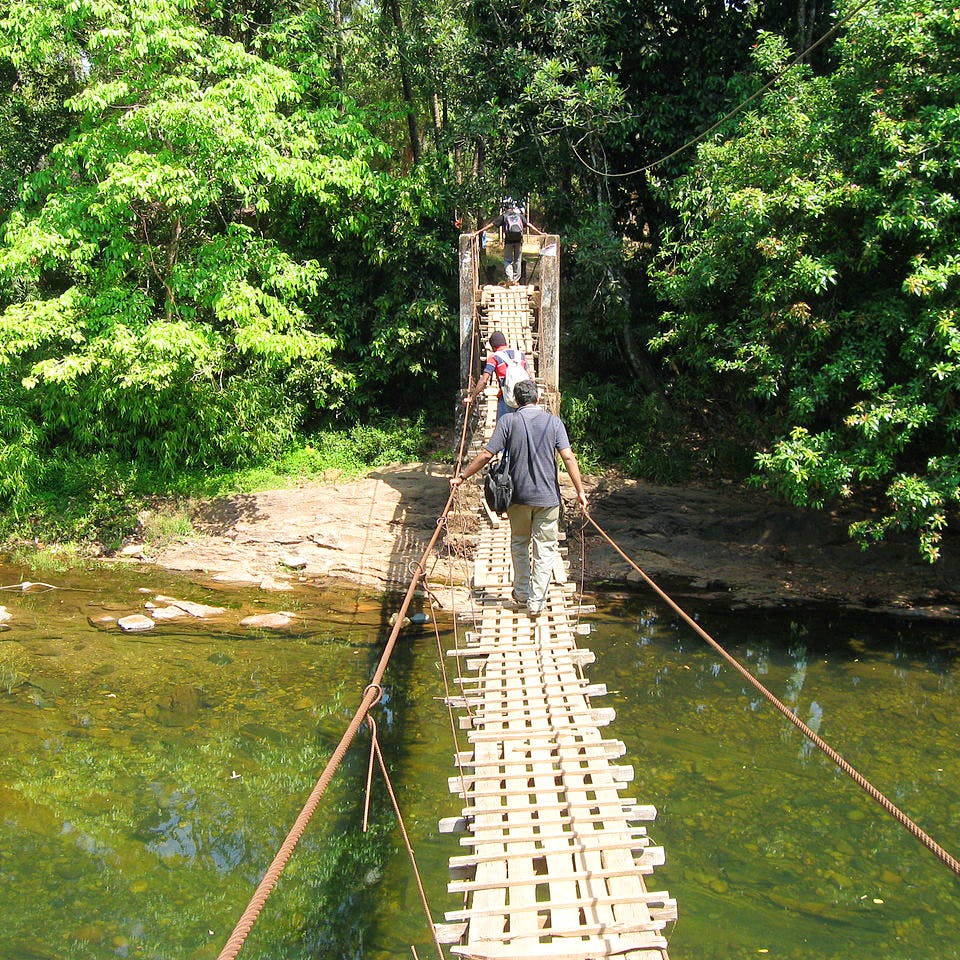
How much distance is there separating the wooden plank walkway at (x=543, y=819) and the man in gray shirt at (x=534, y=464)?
1.71 ft

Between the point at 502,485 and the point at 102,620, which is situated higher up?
the point at 502,485

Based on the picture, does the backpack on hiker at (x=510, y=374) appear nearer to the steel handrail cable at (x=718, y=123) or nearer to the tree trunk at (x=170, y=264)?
the steel handrail cable at (x=718, y=123)

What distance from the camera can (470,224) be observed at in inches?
492

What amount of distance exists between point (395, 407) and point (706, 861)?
9.17 metres

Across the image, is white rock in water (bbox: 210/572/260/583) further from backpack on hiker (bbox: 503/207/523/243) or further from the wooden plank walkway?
backpack on hiker (bbox: 503/207/523/243)

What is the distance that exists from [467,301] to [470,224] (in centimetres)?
344

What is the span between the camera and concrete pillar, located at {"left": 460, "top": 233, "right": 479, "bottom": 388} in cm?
932

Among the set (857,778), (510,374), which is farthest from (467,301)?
(857,778)

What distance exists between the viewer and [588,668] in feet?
22.2

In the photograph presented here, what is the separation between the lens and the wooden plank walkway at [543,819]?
105 inches

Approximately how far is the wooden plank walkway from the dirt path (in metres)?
4.28

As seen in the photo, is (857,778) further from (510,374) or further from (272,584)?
(272,584)

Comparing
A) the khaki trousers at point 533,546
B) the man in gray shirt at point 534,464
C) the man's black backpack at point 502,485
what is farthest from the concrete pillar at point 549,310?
the man's black backpack at point 502,485

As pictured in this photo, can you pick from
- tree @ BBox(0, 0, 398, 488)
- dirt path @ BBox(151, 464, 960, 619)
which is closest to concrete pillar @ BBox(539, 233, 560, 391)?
dirt path @ BBox(151, 464, 960, 619)
